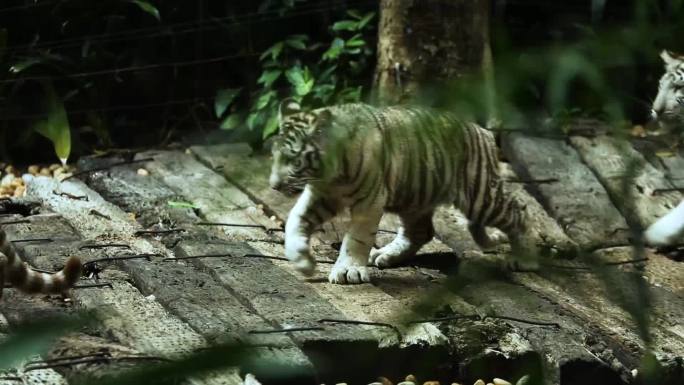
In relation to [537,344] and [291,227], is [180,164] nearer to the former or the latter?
[291,227]

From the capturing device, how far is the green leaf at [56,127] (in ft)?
20.7

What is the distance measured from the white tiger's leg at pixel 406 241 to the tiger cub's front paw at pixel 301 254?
51 centimetres

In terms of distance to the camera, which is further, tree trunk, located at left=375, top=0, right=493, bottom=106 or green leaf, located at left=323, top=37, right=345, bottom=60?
green leaf, located at left=323, top=37, right=345, bottom=60

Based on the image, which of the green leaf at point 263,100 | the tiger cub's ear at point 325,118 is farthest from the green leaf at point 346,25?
the tiger cub's ear at point 325,118

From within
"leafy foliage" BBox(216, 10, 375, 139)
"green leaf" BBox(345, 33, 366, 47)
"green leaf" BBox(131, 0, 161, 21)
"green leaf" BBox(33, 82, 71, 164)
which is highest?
"green leaf" BBox(131, 0, 161, 21)

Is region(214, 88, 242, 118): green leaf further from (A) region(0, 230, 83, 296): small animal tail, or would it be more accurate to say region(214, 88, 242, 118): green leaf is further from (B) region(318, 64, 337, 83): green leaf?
(A) region(0, 230, 83, 296): small animal tail

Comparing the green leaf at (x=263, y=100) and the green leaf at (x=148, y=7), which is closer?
the green leaf at (x=263, y=100)

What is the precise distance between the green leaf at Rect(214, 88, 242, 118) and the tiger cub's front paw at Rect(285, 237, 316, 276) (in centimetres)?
254

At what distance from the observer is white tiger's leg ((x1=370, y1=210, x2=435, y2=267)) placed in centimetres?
468

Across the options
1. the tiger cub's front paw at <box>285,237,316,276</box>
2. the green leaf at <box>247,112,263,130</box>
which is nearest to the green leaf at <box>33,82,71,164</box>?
the green leaf at <box>247,112,263,130</box>

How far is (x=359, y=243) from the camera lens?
14.2ft

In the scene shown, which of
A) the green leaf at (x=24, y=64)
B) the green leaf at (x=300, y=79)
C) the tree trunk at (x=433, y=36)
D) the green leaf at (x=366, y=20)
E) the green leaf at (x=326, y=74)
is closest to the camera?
the tree trunk at (x=433, y=36)

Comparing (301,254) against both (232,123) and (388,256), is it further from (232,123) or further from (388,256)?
Answer: (232,123)

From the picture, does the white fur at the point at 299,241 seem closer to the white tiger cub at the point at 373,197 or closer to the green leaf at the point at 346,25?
the white tiger cub at the point at 373,197
